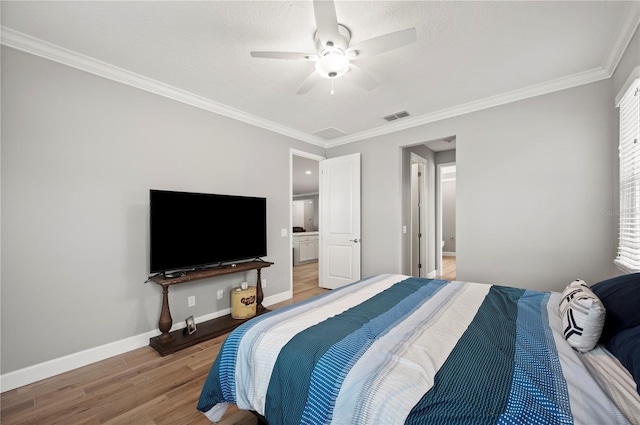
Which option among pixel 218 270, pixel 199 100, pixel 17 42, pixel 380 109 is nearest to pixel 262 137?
pixel 199 100

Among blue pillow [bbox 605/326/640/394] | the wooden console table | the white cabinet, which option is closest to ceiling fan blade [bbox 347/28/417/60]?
blue pillow [bbox 605/326/640/394]

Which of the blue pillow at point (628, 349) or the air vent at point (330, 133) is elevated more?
the air vent at point (330, 133)

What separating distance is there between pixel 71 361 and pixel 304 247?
5889 millimetres

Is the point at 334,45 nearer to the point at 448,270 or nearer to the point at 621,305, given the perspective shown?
the point at 621,305

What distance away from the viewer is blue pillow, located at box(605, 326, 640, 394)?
0.96 meters

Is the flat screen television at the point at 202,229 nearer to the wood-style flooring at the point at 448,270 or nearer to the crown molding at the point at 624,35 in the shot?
the crown molding at the point at 624,35

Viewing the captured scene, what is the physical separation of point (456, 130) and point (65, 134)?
4.22 meters

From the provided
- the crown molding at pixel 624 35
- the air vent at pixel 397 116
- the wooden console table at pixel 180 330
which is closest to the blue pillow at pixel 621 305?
the crown molding at pixel 624 35

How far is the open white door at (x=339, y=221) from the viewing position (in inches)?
179

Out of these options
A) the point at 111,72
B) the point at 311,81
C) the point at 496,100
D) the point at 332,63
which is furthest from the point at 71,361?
the point at 496,100

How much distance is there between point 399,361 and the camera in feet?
3.64

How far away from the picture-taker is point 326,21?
5.63 feet

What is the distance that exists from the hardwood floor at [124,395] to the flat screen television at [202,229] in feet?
2.80

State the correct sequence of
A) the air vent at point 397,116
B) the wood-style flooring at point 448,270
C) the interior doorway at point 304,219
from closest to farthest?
the air vent at point 397,116
the interior doorway at point 304,219
the wood-style flooring at point 448,270
